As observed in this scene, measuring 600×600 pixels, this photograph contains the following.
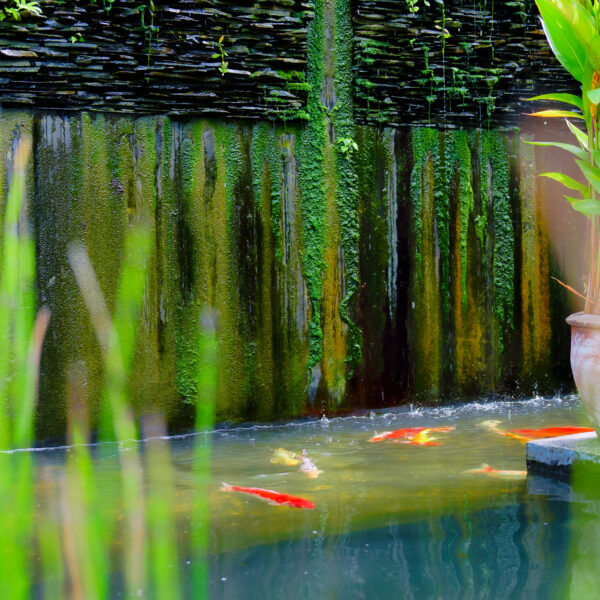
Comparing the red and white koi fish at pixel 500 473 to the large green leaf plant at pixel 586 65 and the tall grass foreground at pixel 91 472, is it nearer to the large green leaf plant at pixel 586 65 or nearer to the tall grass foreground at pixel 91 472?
the large green leaf plant at pixel 586 65

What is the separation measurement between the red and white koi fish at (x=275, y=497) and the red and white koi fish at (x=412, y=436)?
1.06 metres

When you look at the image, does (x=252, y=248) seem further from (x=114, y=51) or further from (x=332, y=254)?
(x=114, y=51)

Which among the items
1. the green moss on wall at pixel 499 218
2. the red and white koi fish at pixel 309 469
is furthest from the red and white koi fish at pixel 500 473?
the green moss on wall at pixel 499 218

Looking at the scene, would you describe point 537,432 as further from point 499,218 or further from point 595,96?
point 595,96

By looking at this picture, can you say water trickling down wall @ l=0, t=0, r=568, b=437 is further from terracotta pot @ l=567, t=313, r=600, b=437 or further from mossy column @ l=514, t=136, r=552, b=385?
terracotta pot @ l=567, t=313, r=600, b=437

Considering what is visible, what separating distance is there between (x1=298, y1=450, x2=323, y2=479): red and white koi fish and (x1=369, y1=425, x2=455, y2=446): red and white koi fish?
0.52 metres

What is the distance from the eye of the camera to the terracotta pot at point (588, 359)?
2664 millimetres

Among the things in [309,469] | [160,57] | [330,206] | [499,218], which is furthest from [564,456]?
[160,57]

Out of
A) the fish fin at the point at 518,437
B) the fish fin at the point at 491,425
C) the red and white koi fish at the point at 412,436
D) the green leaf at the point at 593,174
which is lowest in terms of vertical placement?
the fish fin at the point at 491,425

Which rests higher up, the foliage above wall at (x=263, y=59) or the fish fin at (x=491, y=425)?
the foliage above wall at (x=263, y=59)

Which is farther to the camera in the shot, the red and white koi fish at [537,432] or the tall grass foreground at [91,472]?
the red and white koi fish at [537,432]

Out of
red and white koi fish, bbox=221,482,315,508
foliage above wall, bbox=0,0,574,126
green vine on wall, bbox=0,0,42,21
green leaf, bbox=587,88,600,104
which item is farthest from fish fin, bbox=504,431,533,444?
green vine on wall, bbox=0,0,42,21

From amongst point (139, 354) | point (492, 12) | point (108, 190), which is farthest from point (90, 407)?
point (492, 12)

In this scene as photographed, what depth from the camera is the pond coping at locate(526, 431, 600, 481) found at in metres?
2.73
